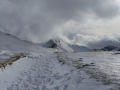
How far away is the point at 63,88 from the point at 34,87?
2211 mm

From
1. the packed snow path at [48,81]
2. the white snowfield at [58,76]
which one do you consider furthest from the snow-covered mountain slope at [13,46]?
the packed snow path at [48,81]

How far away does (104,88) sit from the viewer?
495 cm

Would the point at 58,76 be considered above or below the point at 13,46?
below

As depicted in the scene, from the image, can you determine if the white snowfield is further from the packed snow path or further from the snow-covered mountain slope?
the snow-covered mountain slope

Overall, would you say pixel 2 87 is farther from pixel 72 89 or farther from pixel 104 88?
pixel 104 88

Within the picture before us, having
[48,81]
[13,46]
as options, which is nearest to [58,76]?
[48,81]

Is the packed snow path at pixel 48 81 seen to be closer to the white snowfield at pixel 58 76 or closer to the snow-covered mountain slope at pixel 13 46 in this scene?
the white snowfield at pixel 58 76

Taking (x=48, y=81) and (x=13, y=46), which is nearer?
(x=48, y=81)

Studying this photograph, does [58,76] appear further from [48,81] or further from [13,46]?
[13,46]

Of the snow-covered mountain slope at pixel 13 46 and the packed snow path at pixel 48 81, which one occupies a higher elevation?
the snow-covered mountain slope at pixel 13 46

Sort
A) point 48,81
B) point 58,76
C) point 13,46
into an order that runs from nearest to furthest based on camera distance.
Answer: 1. point 48,81
2. point 58,76
3. point 13,46

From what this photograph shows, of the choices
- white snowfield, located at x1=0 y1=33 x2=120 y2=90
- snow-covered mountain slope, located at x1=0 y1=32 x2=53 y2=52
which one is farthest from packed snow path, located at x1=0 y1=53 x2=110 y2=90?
snow-covered mountain slope, located at x1=0 y1=32 x2=53 y2=52

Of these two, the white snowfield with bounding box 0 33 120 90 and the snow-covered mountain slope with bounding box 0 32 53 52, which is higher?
the snow-covered mountain slope with bounding box 0 32 53 52

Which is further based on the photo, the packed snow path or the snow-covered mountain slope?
the snow-covered mountain slope
